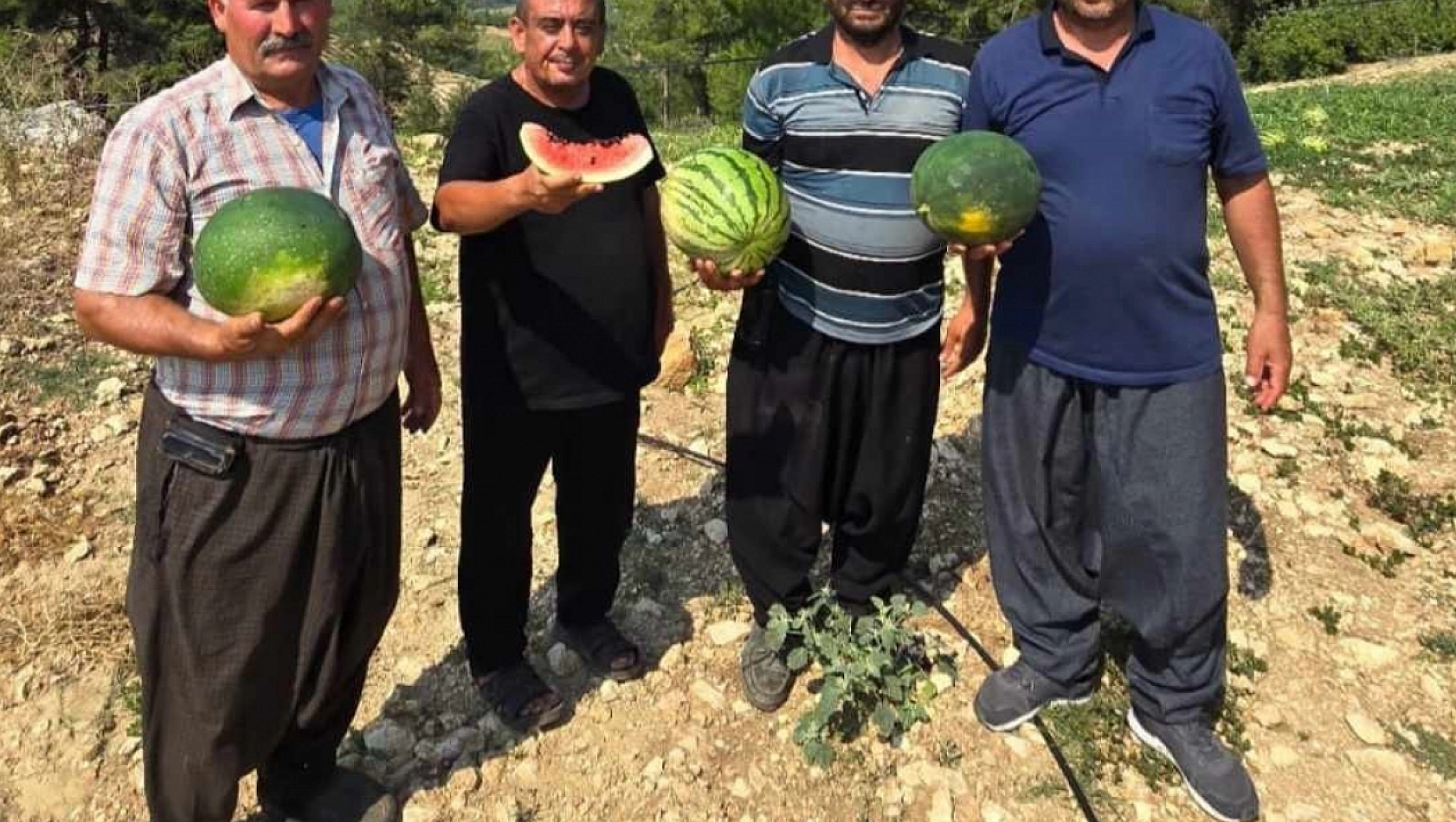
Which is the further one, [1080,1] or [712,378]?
[712,378]

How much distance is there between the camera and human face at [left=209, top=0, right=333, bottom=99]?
2105 mm

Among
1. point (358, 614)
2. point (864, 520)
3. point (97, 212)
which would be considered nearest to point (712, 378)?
point (864, 520)

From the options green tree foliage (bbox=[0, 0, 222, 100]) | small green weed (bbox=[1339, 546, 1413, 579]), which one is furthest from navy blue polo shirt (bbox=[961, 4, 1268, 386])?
green tree foliage (bbox=[0, 0, 222, 100])

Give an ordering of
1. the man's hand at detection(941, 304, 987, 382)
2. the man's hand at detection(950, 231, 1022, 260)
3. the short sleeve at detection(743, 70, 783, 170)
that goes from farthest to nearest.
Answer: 1. the man's hand at detection(941, 304, 987, 382)
2. the short sleeve at detection(743, 70, 783, 170)
3. the man's hand at detection(950, 231, 1022, 260)

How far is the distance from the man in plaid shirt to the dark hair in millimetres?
417

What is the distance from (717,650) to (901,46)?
212 centimetres

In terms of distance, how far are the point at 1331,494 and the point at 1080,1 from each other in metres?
2.87

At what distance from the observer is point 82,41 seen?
21531mm

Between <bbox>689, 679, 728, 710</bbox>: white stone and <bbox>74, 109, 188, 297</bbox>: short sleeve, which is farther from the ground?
<bbox>74, 109, 188, 297</bbox>: short sleeve

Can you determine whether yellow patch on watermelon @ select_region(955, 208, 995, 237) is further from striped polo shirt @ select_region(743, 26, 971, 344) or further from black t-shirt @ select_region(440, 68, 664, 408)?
black t-shirt @ select_region(440, 68, 664, 408)

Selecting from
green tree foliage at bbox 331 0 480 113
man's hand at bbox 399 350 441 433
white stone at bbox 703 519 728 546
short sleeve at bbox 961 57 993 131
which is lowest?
green tree foliage at bbox 331 0 480 113

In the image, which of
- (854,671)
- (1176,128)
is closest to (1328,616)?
(854,671)

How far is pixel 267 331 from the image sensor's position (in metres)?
2.03

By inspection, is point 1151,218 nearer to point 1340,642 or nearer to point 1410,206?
point 1340,642
